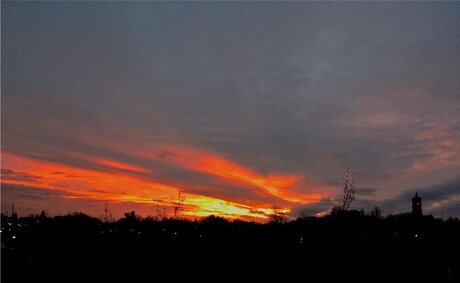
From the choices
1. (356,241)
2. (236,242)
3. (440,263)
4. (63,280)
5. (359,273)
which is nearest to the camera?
(63,280)

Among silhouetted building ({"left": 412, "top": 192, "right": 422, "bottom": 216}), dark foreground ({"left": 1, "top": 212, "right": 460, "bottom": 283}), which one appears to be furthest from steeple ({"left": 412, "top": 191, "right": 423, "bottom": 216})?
dark foreground ({"left": 1, "top": 212, "right": 460, "bottom": 283})

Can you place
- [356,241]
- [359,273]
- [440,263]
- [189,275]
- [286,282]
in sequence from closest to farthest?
[286,282], [189,275], [359,273], [440,263], [356,241]

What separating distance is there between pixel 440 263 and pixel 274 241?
67.5 ft

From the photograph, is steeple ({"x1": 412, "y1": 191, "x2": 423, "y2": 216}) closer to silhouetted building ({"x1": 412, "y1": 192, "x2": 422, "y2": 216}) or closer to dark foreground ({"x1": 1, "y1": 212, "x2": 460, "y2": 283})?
silhouetted building ({"x1": 412, "y1": 192, "x2": 422, "y2": 216})

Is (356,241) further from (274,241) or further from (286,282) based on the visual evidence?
(286,282)

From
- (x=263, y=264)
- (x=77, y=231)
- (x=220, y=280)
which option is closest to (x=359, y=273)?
(x=263, y=264)

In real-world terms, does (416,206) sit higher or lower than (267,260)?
higher

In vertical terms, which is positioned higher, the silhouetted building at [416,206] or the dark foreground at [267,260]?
the silhouetted building at [416,206]

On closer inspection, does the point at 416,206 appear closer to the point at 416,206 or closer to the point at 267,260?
the point at 416,206

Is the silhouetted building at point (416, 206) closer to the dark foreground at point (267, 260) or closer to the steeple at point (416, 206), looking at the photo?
the steeple at point (416, 206)

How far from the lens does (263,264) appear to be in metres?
36.3

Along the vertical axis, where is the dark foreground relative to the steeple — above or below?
below

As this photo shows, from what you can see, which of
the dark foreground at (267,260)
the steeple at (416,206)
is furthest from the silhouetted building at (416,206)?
the dark foreground at (267,260)

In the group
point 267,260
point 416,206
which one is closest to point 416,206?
point 416,206
